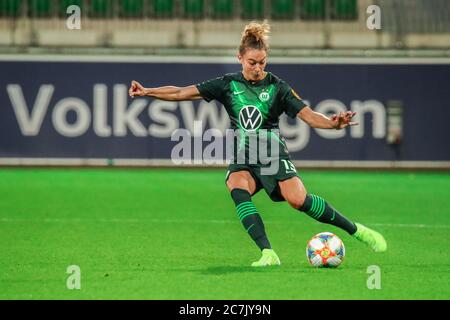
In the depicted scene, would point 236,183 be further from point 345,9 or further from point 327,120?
point 345,9

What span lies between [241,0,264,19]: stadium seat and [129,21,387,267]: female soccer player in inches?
612

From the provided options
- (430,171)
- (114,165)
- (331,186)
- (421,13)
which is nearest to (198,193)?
(331,186)

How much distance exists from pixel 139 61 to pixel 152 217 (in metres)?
9.51

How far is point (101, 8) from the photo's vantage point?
23.8 metres

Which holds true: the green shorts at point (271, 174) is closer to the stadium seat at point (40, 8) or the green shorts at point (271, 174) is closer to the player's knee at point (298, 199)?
the player's knee at point (298, 199)

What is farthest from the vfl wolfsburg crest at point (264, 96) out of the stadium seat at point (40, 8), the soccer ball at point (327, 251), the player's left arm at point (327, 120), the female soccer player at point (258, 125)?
Result: the stadium seat at point (40, 8)

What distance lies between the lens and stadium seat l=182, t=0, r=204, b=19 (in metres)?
23.9

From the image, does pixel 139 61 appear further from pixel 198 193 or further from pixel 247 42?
pixel 247 42

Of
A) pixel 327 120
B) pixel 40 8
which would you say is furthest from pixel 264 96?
pixel 40 8

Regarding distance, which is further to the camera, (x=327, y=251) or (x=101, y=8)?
(x=101, y=8)

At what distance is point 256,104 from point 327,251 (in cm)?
138

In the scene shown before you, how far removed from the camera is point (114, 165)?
72.6 feet

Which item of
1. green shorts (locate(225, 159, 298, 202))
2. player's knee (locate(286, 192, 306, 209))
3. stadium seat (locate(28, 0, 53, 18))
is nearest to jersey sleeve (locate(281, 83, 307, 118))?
green shorts (locate(225, 159, 298, 202))

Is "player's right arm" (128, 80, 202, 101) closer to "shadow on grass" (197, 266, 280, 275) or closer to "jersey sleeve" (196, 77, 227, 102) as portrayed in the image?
"jersey sleeve" (196, 77, 227, 102)
